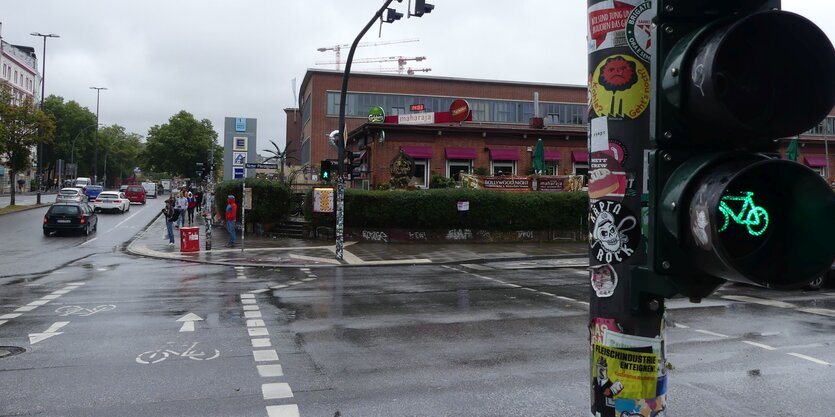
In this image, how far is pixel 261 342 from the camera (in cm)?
848

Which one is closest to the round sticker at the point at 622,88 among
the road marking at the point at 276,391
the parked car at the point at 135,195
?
the road marking at the point at 276,391

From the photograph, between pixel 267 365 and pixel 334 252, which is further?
pixel 334 252

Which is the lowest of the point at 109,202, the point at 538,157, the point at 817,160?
the point at 109,202

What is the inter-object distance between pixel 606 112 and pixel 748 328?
29.1 feet

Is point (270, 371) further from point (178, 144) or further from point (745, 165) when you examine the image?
point (178, 144)

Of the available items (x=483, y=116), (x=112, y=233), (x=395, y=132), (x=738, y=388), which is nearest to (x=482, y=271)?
(x=738, y=388)

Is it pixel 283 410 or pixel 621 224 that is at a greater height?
pixel 621 224

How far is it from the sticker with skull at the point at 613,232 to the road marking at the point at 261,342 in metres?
6.63

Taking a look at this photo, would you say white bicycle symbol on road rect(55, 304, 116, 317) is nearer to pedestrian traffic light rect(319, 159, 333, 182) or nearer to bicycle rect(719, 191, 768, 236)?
pedestrian traffic light rect(319, 159, 333, 182)

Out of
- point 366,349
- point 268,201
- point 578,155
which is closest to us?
point 366,349

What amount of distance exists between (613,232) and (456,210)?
24087 millimetres

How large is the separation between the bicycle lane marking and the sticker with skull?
3.99m

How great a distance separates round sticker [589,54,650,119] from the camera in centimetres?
247

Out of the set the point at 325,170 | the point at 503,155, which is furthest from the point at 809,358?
the point at 503,155
